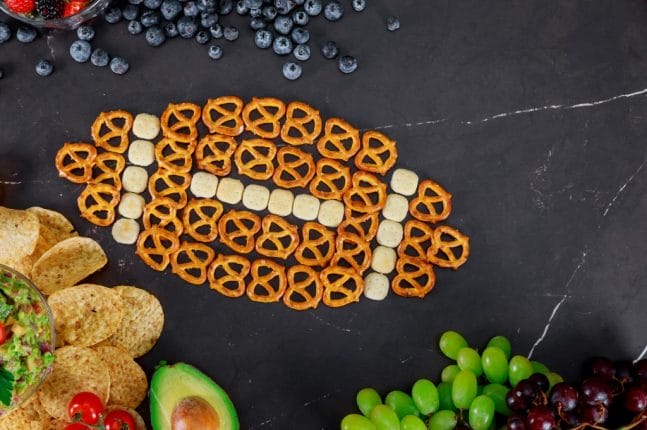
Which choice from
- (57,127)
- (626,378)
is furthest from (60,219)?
(626,378)

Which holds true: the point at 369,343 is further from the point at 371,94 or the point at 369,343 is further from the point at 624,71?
the point at 624,71

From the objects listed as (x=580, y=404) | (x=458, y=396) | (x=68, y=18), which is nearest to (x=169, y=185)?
(x=68, y=18)

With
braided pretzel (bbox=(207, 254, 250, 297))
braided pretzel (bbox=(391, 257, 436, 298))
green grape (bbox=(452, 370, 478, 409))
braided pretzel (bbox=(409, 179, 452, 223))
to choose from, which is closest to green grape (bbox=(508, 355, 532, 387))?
green grape (bbox=(452, 370, 478, 409))

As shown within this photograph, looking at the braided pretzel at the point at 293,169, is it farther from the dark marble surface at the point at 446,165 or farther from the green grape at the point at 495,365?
the green grape at the point at 495,365

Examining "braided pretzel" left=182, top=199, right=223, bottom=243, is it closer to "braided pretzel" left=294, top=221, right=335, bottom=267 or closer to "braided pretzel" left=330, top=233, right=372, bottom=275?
"braided pretzel" left=294, top=221, right=335, bottom=267

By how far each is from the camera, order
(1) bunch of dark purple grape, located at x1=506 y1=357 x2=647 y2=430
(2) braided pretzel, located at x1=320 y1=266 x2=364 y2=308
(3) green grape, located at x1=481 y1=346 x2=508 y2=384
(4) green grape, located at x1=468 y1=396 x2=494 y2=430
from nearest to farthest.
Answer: (1) bunch of dark purple grape, located at x1=506 y1=357 x2=647 y2=430
(4) green grape, located at x1=468 y1=396 x2=494 y2=430
(3) green grape, located at x1=481 y1=346 x2=508 y2=384
(2) braided pretzel, located at x1=320 y1=266 x2=364 y2=308
